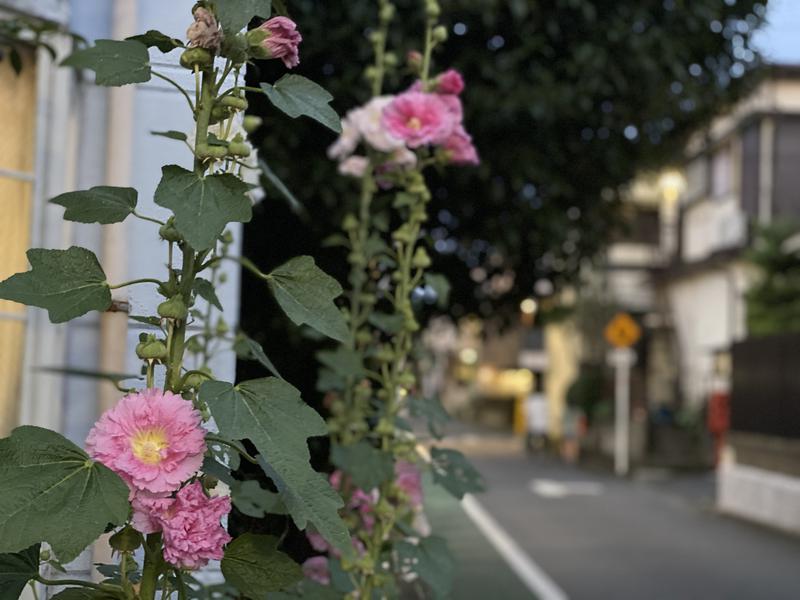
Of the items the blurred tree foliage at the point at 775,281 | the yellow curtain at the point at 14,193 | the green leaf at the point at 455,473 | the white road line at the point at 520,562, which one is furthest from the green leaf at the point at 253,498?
the blurred tree foliage at the point at 775,281

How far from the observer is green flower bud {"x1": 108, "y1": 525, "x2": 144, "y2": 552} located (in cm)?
117

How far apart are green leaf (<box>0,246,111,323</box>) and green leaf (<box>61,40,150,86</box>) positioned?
0.57ft

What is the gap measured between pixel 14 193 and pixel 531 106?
259cm

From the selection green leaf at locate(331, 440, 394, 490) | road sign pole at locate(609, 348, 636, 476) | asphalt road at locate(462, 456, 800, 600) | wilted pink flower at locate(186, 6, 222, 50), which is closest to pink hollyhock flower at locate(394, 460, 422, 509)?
green leaf at locate(331, 440, 394, 490)

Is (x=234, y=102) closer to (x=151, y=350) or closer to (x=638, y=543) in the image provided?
(x=151, y=350)

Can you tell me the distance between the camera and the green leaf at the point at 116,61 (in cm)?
115

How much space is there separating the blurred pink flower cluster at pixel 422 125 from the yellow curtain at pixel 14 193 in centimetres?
146

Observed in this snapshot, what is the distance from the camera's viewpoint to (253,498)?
1915 mm

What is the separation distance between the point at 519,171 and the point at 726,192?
26.2 metres

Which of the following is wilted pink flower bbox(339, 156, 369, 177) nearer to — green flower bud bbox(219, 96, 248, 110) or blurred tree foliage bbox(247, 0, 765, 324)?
green flower bud bbox(219, 96, 248, 110)

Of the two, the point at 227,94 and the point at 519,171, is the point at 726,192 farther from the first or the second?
the point at 227,94

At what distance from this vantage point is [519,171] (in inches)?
227

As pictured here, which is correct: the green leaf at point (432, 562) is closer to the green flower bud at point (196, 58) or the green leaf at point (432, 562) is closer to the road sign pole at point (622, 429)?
the green flower bud at point (196, 58)

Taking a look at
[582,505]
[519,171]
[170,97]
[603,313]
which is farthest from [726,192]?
[170,97]
